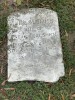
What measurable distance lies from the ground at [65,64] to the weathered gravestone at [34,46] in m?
0.09

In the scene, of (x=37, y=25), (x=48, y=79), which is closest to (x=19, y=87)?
(x=48, y=79)

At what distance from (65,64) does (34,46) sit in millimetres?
435

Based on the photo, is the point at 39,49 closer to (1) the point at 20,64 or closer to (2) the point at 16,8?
(1) the point at 20,64

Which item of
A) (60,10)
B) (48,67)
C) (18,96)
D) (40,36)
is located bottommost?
(18,96)

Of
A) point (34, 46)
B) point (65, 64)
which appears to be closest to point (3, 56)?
point (34, 46)

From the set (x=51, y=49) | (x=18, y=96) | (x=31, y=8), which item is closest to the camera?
(x=18, y=96)

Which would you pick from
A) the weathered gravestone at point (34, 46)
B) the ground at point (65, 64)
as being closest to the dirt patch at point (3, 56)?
the ground at point (65, 64)

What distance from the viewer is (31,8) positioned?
13.8 feet

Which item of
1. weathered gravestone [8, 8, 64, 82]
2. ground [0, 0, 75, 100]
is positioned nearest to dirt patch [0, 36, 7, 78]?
ground [0, 0, 75, 100]

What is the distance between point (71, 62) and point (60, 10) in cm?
90

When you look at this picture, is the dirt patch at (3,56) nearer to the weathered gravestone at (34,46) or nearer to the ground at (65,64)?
the ground at (65,64)

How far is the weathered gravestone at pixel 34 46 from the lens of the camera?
142 inches

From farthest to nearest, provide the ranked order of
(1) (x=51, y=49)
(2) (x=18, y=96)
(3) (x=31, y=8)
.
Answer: (3) (x=31, y=8) < (1) (x=51, y=49) < (2) (x=18, y=96)

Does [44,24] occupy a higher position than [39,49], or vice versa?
[44,24]
